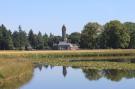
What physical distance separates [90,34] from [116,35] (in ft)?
47.2

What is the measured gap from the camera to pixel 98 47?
15188 cm

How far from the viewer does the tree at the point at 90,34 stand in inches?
5861

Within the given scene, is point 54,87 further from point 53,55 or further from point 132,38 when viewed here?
point 132,38

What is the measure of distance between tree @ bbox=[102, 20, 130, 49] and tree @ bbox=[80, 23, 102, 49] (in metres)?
7.26

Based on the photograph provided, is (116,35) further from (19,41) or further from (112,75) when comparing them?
(112,75)

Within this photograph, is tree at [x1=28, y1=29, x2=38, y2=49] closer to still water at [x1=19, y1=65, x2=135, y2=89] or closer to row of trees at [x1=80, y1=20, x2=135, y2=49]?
row of trees at [x1=80, y1=20, x2=135, y2=49]

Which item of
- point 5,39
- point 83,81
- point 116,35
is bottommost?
point 83,81

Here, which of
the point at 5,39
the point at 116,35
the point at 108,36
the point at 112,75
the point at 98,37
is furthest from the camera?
the point at 98,37

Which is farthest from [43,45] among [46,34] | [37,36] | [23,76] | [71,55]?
[23,76]

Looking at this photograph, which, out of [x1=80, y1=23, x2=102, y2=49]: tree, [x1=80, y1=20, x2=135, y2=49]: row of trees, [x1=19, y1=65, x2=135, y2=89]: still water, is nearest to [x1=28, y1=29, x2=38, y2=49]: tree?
[x1=80, y1=20, x2=135, y2=49]: row of trees

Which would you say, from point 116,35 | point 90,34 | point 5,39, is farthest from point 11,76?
point 90,34

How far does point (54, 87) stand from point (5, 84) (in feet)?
13.2

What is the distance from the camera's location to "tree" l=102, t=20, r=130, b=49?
138 metres

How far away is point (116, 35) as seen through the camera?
138m
